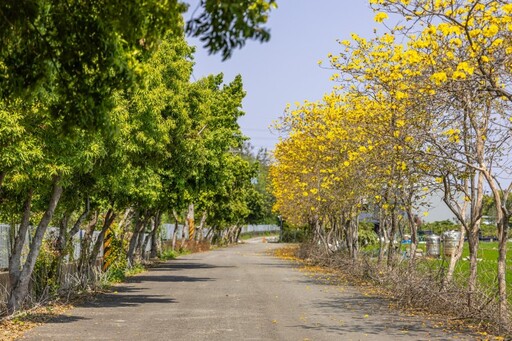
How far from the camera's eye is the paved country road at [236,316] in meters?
14.0

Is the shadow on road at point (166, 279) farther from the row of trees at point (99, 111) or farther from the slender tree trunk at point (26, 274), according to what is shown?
the slender tree trunk at point (26, 274)

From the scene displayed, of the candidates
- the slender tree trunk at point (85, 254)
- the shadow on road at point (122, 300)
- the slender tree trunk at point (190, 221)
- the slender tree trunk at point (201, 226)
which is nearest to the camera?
the shadow on road at point (122, 300)

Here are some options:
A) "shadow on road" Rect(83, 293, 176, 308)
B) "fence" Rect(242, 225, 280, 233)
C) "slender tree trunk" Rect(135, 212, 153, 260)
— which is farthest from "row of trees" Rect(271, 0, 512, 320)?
"fence" Rect(242, 225, 280, 233)

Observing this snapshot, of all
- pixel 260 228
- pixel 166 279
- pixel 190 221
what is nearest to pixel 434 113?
pixel 166 279

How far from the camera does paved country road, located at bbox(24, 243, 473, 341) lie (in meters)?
14.0

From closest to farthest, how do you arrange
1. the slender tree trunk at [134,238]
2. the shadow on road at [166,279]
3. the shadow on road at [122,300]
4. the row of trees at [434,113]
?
the row of trees at [434,113]
the shadow on road at [122,300]
the shadow on road at [166,279]
the slender tree trunk at [134,238]

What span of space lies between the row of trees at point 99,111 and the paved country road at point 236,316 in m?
2.20

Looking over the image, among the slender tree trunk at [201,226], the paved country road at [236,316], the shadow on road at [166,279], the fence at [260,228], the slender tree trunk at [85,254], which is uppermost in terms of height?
the fence at [260,228]

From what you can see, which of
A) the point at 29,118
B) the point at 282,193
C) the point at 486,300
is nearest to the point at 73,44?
the point at 29,118

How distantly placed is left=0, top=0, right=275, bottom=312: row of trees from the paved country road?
2203 mm

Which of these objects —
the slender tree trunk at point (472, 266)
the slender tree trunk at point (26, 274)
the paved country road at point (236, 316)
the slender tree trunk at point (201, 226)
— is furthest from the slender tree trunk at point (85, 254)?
the slender tree trunk at point (201, 226)

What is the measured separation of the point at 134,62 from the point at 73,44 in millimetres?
625

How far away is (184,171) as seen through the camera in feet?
91.9

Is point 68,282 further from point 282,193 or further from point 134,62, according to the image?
point 282,193
